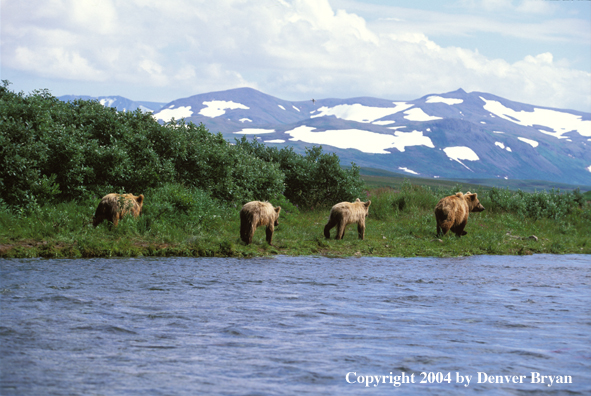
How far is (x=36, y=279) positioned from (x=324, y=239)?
1042 cm

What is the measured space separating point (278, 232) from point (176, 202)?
4039mm

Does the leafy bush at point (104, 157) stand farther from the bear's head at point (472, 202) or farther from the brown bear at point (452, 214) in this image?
the bear's head at point (472, 202)

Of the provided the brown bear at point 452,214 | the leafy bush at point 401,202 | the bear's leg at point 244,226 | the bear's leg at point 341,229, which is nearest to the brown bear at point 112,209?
the bear's leg at point 244,226

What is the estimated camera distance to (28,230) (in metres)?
17.0

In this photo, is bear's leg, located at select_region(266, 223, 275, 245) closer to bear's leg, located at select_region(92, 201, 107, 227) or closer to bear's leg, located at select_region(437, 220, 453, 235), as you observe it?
bear's leg, located at select_region(92, 201, 107, 227)

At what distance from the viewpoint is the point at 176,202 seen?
21109 millimetres

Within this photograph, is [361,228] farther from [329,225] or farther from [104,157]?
[104,157]

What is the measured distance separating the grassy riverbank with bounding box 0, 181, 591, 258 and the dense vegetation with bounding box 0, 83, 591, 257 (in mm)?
51

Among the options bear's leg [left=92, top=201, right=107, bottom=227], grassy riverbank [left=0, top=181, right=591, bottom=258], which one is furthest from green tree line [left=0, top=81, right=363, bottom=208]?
bear's leg [left=92, top=201, right=107, bottom=227]

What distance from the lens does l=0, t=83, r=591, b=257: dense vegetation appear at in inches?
694

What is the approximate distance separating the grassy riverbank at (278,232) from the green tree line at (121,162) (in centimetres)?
93

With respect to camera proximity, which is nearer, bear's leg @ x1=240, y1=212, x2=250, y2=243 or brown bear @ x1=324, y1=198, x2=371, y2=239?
bear's leg @ x1=240, y1=212, x2=250, y2=243

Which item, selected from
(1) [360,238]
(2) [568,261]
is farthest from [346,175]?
(2) [568,261]

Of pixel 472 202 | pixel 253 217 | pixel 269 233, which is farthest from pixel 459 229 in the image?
pixel 253 217
